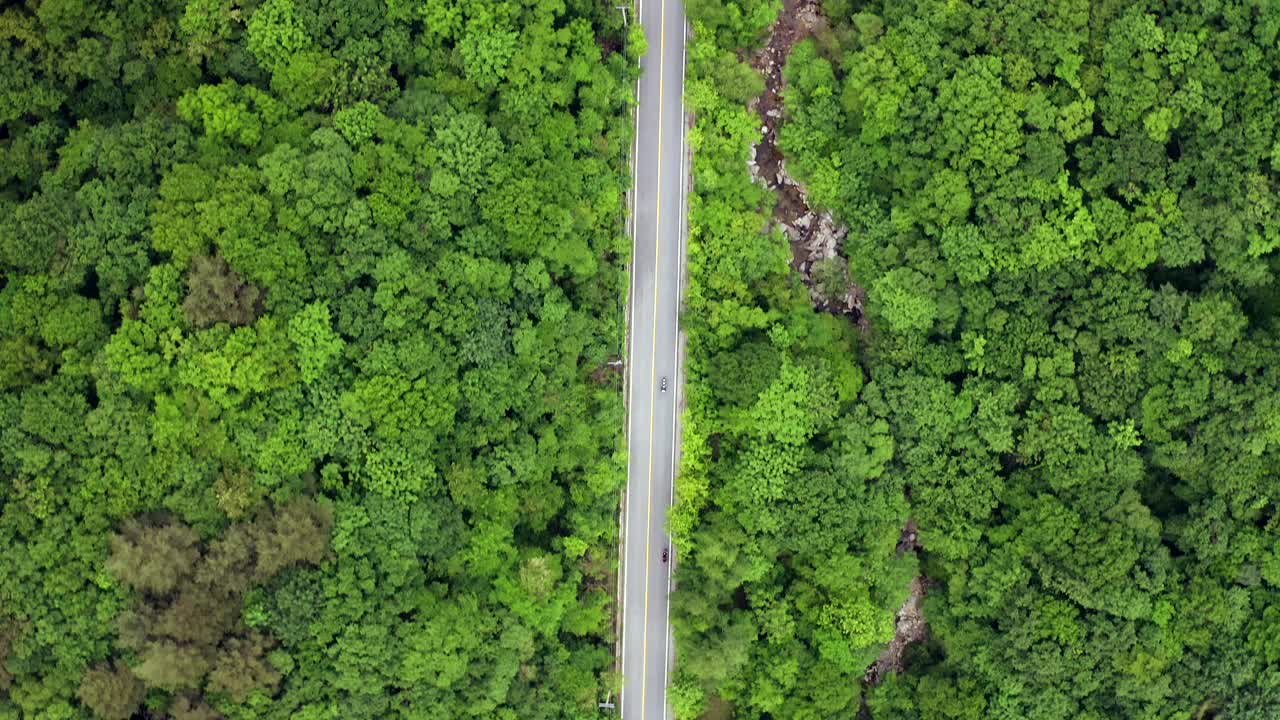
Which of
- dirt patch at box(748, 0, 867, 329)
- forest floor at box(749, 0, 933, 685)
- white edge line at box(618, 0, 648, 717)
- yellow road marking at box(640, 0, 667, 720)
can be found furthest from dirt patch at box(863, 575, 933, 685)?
dirt patch at box(748, 0, 867, 329)

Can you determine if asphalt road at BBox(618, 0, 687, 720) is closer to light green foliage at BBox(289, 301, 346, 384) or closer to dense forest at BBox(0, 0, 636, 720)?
dense forest at BBox(0, 0, 636, 720)

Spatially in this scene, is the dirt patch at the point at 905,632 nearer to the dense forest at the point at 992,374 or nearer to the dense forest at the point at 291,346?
the dense forest at the point at 992,374

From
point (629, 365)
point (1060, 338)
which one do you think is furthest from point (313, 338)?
point (1060, 338)

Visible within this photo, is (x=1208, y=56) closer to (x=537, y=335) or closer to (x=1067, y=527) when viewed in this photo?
(x=1067, y=527)

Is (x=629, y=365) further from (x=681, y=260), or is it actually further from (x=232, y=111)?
(x=232, y=111)

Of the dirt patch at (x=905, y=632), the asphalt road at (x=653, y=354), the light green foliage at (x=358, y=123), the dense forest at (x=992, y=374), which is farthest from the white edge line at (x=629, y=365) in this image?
the light green foliage at (x=358, y=123)

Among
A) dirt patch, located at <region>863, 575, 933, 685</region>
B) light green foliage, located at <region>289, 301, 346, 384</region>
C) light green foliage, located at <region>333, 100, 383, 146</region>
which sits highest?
light green foliage, located at <region>333, 100, 383, 146</region>

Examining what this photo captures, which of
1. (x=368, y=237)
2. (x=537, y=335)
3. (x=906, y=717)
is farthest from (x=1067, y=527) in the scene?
(x=368, y=237)
